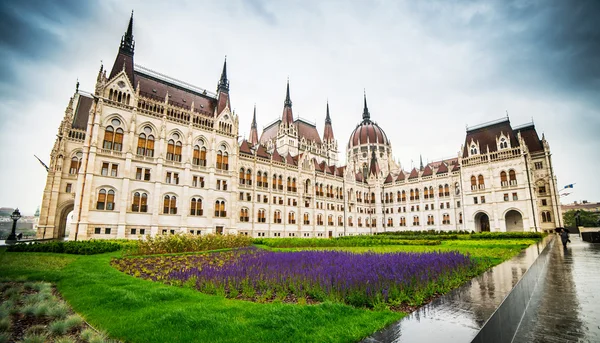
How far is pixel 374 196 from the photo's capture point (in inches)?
2911

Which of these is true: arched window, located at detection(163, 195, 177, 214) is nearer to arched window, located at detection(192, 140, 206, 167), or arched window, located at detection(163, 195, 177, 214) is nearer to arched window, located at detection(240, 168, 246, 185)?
arched window, located at detection(192, 140, 206, 167)

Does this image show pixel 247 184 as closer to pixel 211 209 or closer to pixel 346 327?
pixel 211 209

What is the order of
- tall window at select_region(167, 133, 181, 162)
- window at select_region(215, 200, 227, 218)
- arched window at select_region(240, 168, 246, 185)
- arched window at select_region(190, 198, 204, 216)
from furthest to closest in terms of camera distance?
1. arched window at select_region(240, 168, 246, 185)
2. window at select_region(215, 200, 227, 218)
3. arched window at select_region(190, 198, 204, 216)
4. tall window at select_region(167, 133, 181, 162)

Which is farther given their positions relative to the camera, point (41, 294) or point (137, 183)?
point (137, 183)

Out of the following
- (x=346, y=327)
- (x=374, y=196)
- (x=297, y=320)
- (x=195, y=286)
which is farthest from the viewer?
(x=374, y=196)

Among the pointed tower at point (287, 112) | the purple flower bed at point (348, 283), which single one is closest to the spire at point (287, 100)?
the pointed tower at point (287, 112)

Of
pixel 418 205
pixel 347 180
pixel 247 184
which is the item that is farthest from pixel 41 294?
pixel 418 205

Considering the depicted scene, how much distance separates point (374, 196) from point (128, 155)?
5636 cm

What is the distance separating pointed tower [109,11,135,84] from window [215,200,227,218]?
21.1 meters

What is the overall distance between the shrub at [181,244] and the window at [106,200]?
14.2 m

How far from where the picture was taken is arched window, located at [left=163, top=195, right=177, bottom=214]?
38438mm

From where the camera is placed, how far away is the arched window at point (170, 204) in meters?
38.4

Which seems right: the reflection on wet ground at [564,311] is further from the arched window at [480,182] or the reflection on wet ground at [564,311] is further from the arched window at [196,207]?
the arched window at [480,182]

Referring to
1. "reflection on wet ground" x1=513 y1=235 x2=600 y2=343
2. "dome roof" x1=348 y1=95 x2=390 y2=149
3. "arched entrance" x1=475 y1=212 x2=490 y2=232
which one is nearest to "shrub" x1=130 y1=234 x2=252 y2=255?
"reflection on wet ground" x1=513 y1=235 x2=600 y2=343
